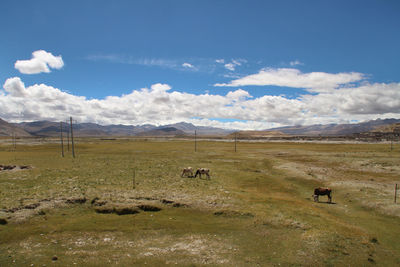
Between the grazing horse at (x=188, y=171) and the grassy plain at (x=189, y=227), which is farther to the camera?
the grazing horse at (x=188, y=171)

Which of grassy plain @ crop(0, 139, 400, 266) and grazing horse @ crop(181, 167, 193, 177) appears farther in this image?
grazing horse @ crop(181, 167, 193, 177)

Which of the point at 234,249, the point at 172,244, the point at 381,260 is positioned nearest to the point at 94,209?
the point at 172,244

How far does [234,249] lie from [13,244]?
48.9 ft

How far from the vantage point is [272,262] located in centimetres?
1366

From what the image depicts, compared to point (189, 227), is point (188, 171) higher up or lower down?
higher up

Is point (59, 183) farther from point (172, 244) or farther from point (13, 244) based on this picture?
point (172, 244)

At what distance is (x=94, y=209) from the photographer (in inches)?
872

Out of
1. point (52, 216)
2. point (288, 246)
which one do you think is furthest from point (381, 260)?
point (52, 216)

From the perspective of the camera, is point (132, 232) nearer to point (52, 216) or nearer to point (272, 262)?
point (52, 216)

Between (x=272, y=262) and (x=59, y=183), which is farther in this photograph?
(x=59, y=183)

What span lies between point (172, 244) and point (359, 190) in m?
27.8

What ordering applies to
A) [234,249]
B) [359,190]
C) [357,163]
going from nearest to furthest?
[234,249], [359,190], [357,163]

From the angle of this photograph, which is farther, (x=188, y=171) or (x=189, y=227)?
(x=188, y=171)

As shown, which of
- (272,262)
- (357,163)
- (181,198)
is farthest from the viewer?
(357,163)
